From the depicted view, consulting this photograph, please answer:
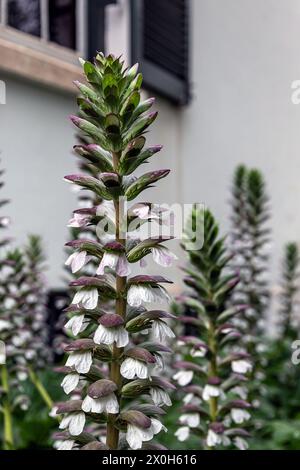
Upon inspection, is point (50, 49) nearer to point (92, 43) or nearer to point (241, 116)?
point (92, 43)

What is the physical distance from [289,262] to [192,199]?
1319mm

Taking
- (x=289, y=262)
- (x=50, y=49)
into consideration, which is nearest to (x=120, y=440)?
(x=289, y=262)

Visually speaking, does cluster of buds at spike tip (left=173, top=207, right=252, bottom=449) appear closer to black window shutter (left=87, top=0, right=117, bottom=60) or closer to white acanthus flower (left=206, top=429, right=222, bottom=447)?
white acanthus flower (left=206, top=429, right=222, bottom=447)

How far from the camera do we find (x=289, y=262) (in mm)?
3809

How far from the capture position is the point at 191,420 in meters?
1.68

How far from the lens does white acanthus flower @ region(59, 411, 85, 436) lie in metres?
1.28

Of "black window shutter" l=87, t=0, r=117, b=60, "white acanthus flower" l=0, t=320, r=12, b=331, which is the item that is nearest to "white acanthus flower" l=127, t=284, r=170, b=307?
"white acanthus flower" l=0, t=320, r=12, b=331

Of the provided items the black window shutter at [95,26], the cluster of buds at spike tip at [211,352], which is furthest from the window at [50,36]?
the cluster of buds at spike tip at [211,352]

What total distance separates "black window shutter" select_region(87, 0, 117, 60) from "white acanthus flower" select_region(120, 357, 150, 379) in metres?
3.13

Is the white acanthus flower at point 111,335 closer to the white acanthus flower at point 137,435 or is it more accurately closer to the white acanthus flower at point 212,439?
the white acanthus flower at point 137,435

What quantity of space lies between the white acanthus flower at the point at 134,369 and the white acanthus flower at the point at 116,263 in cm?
15

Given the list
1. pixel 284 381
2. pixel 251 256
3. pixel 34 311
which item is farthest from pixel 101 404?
pixel 284 381

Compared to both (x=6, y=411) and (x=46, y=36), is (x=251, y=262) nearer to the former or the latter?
(x=6, y=411)

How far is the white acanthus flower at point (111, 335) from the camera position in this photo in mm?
1221
